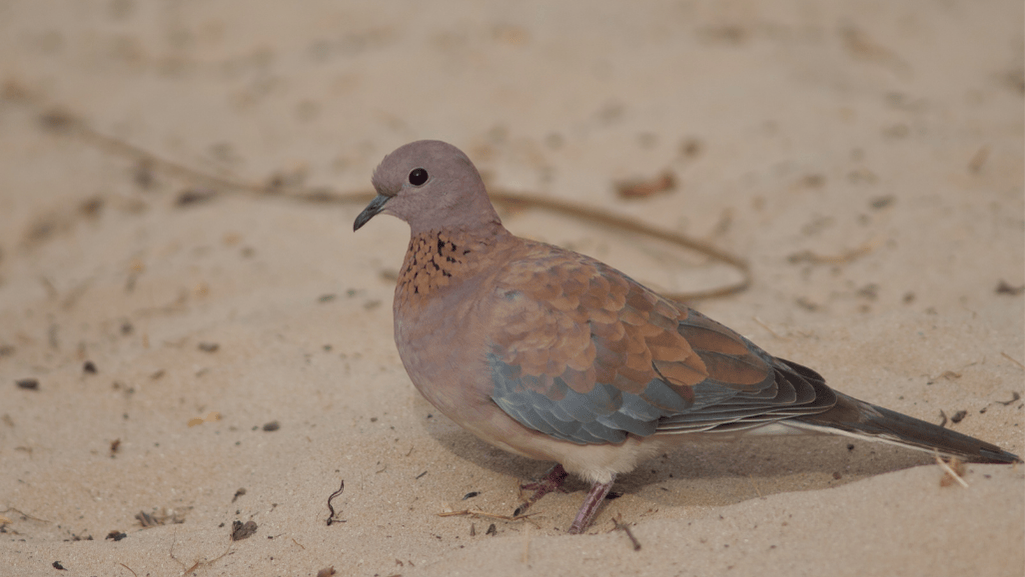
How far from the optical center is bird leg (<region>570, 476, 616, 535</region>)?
Answer: 309 centimetres

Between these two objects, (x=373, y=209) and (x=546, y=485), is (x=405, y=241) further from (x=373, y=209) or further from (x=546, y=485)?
(x=546, y=485)

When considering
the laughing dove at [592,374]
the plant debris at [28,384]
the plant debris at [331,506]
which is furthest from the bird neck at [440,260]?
the plant debris at [28,384]

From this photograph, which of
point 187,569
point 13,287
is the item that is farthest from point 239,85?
point 187,569

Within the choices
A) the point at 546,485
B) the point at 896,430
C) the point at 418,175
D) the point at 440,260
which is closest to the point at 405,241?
the point at 418,175

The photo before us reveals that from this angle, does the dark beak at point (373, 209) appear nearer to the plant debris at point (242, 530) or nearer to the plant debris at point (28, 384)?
the plant debris at point (242, 530)

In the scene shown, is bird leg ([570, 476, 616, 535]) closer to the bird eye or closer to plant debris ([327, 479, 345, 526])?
plant debris ([327, 479, 345, 526])

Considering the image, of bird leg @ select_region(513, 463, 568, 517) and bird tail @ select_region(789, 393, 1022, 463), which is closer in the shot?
bird tail @ select_region(789, 393, 1022, 463)

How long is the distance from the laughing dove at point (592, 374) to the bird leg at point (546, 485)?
24 centimetres

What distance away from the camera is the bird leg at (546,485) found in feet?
10.9

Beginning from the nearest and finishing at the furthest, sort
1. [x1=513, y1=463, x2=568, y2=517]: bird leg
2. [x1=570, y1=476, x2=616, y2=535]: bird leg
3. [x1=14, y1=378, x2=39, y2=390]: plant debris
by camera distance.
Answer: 1. [x1=570, y1=476, x2=616, y2=535]: bird leg
2. [x1=513, y1=463, x2=568, y2=517]: bird leg
3. [x1=14, y1=378, x2=39, y2=390]: plant debris

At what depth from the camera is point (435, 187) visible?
335 centimetres

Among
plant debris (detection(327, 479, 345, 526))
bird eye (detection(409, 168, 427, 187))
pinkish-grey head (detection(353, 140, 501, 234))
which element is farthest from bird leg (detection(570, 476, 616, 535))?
bird eye (detection(409, 168, 427, 187))

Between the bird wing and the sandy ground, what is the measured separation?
1.09 ft

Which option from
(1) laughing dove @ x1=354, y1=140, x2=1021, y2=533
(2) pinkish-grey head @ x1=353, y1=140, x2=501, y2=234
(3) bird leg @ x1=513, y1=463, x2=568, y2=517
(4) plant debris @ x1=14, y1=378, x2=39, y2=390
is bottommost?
(4) plant debris @ x1=14, y1=378, x2=39, y2=390
